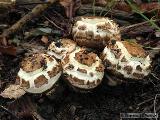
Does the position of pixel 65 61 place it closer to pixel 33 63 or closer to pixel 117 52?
pixel 33 63

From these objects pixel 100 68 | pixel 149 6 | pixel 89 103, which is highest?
pixel 149 6

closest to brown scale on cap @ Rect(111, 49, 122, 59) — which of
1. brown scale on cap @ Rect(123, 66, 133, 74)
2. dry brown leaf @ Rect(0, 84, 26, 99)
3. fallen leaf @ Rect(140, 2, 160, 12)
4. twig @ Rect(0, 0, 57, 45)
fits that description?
brown scale on cap @ Rect(123, 66, 133, 74)

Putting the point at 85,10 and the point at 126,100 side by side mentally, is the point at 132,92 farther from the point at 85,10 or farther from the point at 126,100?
the point at 85,10

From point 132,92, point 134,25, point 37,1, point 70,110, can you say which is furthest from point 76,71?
point 37,1

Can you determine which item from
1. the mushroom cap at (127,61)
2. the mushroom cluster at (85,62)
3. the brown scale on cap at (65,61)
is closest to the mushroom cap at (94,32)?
the mushroom cluster at (85,62)

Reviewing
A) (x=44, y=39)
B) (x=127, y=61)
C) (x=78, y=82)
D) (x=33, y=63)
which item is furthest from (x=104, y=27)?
(x=44, y=39)

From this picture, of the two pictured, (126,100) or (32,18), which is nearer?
(126,100)

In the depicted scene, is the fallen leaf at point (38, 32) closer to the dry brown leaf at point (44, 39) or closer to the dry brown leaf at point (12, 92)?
the dry brown leaf at point (44, 39)

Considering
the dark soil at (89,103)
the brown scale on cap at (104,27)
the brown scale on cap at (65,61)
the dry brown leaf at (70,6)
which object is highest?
the brown scale on cap at (104,27)
